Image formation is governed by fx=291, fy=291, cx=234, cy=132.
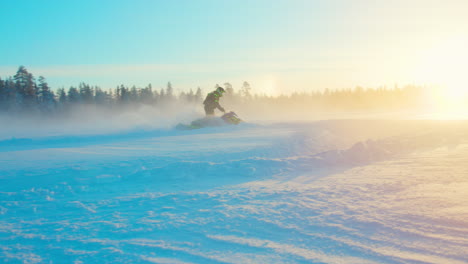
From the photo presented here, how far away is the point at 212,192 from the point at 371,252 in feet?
10.6

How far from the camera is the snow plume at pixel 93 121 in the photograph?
2097cm

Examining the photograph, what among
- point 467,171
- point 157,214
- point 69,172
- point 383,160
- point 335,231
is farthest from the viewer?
point 383,160

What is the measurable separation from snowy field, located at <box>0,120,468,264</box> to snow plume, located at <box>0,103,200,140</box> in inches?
Result: 492

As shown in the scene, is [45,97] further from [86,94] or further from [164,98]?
[164,98]

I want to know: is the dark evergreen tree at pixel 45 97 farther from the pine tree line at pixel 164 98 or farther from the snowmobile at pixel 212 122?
the snowmobile at pixel 212 122

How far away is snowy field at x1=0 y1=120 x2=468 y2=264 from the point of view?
343cm

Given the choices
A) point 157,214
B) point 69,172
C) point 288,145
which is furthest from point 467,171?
point 69,172

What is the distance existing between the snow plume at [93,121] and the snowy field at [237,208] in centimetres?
1249

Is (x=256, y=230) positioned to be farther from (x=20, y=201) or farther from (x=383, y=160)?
(x=383, y=160)

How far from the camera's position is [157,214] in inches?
184

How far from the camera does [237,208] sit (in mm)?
4805

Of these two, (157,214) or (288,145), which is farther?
(288,145)

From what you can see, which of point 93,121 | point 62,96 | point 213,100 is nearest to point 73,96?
point 62,96

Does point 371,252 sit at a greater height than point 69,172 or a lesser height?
lesser
